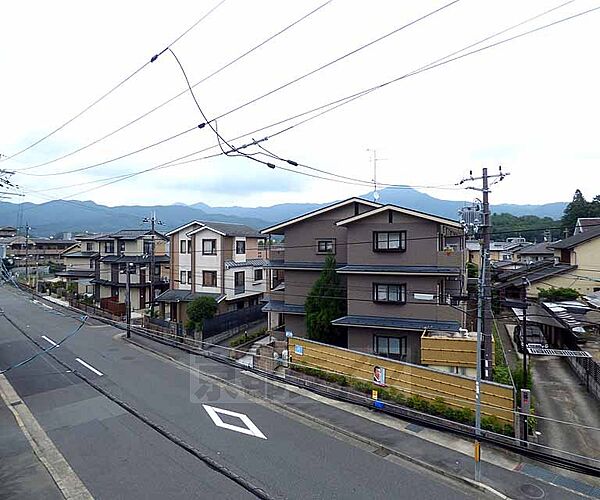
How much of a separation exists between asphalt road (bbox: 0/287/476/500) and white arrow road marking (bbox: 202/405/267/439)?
0.22ft

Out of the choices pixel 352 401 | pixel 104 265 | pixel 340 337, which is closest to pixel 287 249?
pixel 340 337

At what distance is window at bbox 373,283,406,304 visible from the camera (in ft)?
66.8

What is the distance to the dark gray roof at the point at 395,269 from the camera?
1953cm

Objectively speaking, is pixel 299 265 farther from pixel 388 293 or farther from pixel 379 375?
pixel 379 375

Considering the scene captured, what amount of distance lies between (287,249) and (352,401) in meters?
12.1

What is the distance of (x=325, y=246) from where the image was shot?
24.5m

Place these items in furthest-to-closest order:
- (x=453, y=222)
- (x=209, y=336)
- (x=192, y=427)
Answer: (x=209, y=336), (x=453, y=222), (x=192, y=427)

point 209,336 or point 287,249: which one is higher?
point 287,249

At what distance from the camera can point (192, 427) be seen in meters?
12.9

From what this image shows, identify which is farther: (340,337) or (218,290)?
(218,290)

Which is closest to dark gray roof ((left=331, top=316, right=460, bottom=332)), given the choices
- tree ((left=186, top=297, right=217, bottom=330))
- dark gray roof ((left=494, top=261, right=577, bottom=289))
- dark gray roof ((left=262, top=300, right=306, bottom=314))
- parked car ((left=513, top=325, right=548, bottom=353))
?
dark gray roof ((left=262, top=300, right=306, bottom=314))

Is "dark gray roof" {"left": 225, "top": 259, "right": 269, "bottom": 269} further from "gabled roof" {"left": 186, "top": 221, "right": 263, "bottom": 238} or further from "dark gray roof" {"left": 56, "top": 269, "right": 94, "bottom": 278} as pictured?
"dark gray roof" {"left": 56, "top": 269, "right": 94, "bottom": 278}

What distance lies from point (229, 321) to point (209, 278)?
6153 mm

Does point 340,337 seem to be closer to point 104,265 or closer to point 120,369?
point 120,369
